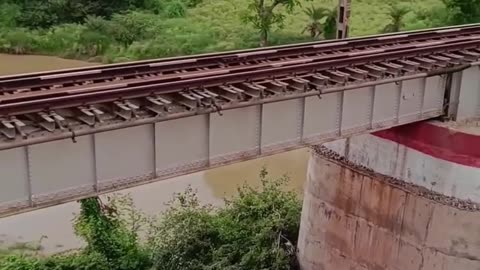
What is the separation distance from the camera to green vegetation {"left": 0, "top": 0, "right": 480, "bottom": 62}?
4719 centimetres

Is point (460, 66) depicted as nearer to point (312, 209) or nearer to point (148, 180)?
point (312, 209)

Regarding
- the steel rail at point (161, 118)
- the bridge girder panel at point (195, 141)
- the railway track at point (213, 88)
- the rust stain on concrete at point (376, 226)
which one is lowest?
the rust stain on concrete at point (376, 226)

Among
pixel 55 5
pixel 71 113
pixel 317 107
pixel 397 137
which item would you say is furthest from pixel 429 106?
pixel 55 5

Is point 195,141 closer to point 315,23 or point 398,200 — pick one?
point 398,200

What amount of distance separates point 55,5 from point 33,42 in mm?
5399


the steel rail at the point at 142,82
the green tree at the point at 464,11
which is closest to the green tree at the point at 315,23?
the green tree at the point at 464,11

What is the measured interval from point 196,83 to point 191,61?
256 centimetres

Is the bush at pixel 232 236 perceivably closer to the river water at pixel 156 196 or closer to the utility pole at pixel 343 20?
the river water at pixel 156 196

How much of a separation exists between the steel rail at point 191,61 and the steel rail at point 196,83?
1.64m

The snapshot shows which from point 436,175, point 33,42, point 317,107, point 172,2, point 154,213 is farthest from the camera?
point 172,2

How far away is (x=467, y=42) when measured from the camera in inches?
751

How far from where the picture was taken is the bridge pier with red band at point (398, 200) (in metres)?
17.8

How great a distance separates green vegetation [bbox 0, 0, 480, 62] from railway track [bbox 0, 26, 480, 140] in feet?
95.6

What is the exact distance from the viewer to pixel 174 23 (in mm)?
52219
